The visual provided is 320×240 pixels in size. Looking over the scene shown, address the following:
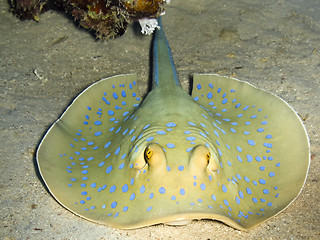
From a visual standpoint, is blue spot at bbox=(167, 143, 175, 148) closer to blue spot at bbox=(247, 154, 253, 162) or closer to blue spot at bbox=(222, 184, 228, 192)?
blue spot at bbox=(222, 184, 228, 192)

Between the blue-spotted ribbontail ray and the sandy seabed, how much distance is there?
15.0 inches

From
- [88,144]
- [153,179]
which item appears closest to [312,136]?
[153,179]

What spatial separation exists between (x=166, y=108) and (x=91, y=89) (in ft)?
4.45

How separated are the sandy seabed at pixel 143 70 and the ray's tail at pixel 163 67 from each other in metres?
0.87

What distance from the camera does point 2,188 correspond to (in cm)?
331

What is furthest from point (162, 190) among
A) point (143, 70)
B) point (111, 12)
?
point (143, 70)

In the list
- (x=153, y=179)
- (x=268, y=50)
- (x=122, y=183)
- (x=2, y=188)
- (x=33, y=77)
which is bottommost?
(x=2, y=188)

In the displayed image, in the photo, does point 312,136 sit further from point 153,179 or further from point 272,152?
point 153,179

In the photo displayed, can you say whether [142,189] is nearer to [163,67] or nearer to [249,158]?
[249,158]

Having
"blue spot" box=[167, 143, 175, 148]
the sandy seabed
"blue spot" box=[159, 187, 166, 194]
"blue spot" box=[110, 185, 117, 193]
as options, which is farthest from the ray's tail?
"blue spot" box=[159, 187, 166, 194]

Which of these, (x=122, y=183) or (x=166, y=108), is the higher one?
(x=166, y=108)

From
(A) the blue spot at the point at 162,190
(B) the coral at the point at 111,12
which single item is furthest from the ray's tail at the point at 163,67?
(A) the blue spot at the point at 162,190

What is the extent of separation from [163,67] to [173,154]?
1.84 meters

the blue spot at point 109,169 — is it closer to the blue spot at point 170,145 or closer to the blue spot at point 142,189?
the blue spot at point 142,189
